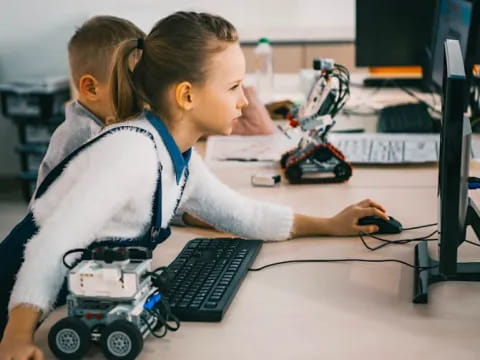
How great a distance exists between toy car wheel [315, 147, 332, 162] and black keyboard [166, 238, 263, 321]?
506mm

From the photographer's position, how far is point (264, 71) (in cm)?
359

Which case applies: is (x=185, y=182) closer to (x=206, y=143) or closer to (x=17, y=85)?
(x=206, y=143)

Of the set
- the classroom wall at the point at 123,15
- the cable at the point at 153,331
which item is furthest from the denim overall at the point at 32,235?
the classroom wall at the point at 123,15

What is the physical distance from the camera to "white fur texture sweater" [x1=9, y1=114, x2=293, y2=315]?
3.56 ft

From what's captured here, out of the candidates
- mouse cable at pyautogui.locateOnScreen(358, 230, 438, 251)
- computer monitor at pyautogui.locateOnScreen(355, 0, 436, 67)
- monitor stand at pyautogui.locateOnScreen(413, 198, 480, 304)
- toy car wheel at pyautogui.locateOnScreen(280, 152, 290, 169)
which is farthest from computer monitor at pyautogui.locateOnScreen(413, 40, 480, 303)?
computer monitor at pyautogui.locateOnScreen(355, 0, 436, 67)

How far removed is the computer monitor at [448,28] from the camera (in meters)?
2.14

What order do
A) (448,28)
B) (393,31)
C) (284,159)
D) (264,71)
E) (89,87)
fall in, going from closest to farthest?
1. (89,87)
2. (284,159)
3. (448,28)
4. (393,31)
5. (264,71)

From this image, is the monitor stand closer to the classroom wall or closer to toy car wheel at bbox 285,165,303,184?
toy car wheel at bbox 285,165,303,184

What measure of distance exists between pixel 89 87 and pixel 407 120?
1054 millimetres

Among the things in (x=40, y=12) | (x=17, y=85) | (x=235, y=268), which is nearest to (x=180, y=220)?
(x=235, y=268)

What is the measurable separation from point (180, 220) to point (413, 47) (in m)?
1.66

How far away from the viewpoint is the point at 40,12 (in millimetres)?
4402

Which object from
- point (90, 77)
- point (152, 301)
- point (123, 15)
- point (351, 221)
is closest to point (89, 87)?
point (90, 77)

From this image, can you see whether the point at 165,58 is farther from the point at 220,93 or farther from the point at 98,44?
the point at 98,44
